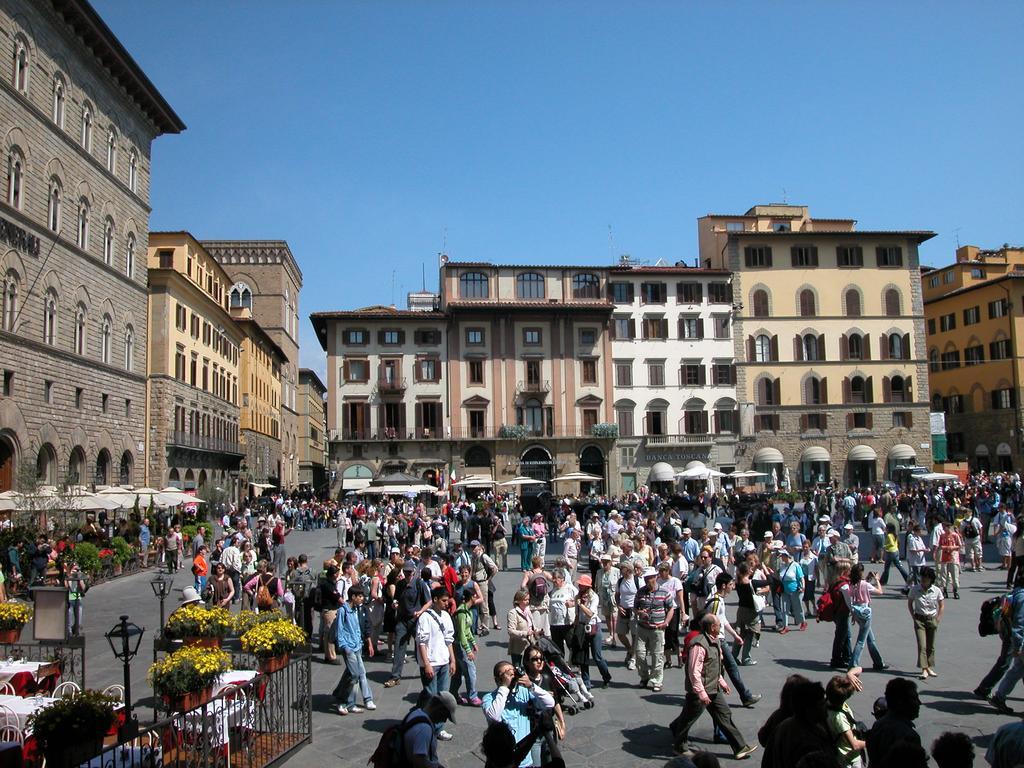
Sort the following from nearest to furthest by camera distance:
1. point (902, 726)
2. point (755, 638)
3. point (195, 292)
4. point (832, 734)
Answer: point (902, 726) < point (832, 734) < point (755, 638) < point (195, 292)

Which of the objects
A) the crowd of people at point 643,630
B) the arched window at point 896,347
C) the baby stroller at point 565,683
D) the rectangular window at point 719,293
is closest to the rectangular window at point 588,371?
the rectangular window at point 719,293

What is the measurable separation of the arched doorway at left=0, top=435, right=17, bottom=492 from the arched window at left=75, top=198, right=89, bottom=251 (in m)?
8.48

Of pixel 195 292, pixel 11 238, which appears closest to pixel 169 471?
pixel 195 292

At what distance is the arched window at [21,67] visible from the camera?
1081 inches

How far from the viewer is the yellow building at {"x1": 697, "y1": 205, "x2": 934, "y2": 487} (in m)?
52.8

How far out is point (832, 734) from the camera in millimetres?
6297

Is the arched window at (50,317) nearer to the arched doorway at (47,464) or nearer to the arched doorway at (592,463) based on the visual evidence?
the arched doorway at (47,464)

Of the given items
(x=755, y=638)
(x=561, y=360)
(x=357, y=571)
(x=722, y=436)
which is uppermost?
(x=561, y=360)

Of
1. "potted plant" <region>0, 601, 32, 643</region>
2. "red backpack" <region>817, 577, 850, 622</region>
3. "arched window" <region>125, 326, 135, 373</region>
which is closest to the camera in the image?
"potted plant" <region>0, 601, 32, 643</region>

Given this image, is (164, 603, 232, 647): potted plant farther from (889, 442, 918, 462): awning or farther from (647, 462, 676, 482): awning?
(889, 442, 918, 462): awning

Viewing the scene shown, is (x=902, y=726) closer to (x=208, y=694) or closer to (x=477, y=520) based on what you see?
(x=208, y=694)

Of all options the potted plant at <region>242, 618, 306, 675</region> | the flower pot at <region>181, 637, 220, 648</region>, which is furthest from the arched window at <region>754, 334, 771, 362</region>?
the potted plant at <region>242, 618, 306, 675</region>

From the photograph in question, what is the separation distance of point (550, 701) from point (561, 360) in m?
45.8

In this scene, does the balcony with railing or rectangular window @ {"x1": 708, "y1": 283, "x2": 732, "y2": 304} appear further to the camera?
rectangular window @ {"x1": 708, "y1": 283, "x2": 732, "y2": 304}
